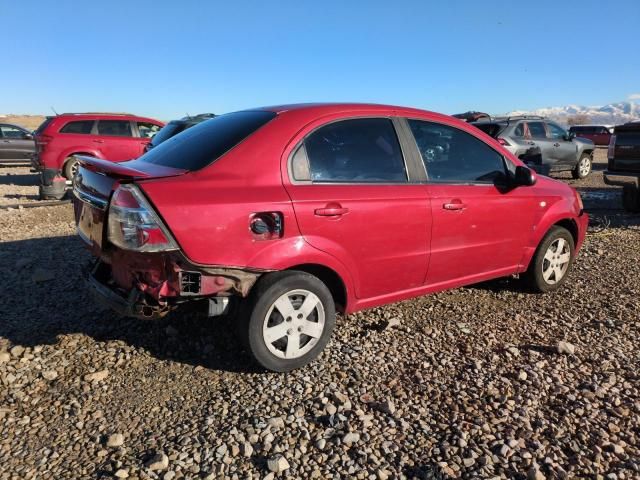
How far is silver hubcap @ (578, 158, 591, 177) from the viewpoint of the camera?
570 inches

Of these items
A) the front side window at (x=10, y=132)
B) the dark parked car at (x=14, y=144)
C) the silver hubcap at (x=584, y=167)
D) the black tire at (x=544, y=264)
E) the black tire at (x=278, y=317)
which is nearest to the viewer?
the black tire at (x=278, y=317)

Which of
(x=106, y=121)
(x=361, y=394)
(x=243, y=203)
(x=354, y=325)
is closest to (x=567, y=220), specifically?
(x=354, y=325)

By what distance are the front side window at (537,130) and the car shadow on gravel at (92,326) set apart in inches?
443

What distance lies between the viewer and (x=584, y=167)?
1465 centimetres

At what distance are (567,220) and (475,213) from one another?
1.50 m

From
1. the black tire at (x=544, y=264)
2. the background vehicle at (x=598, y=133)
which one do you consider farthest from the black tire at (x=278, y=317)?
the background vehicle at (x=598, y=133)

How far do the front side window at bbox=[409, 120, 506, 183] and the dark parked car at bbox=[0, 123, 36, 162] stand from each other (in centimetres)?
1662

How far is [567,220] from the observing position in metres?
4.90

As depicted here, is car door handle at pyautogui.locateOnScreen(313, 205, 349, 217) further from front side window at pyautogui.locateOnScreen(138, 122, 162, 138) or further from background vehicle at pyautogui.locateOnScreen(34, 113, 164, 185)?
front side window at pyautogui.locateOnScreen(138, 122, 162, 138)

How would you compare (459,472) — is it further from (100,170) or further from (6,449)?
(100,170)

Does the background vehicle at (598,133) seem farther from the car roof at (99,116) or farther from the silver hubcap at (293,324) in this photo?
the silver hubcap at (293,324)

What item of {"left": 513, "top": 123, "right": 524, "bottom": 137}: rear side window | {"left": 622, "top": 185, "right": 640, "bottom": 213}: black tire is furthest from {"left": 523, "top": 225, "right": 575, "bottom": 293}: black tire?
{"left": 513, "top": 123, "right": 524, "bottom": 137}: rear side window

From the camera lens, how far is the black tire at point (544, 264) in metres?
4.67

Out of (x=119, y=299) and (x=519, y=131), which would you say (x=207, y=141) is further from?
(x=519, y=131)
